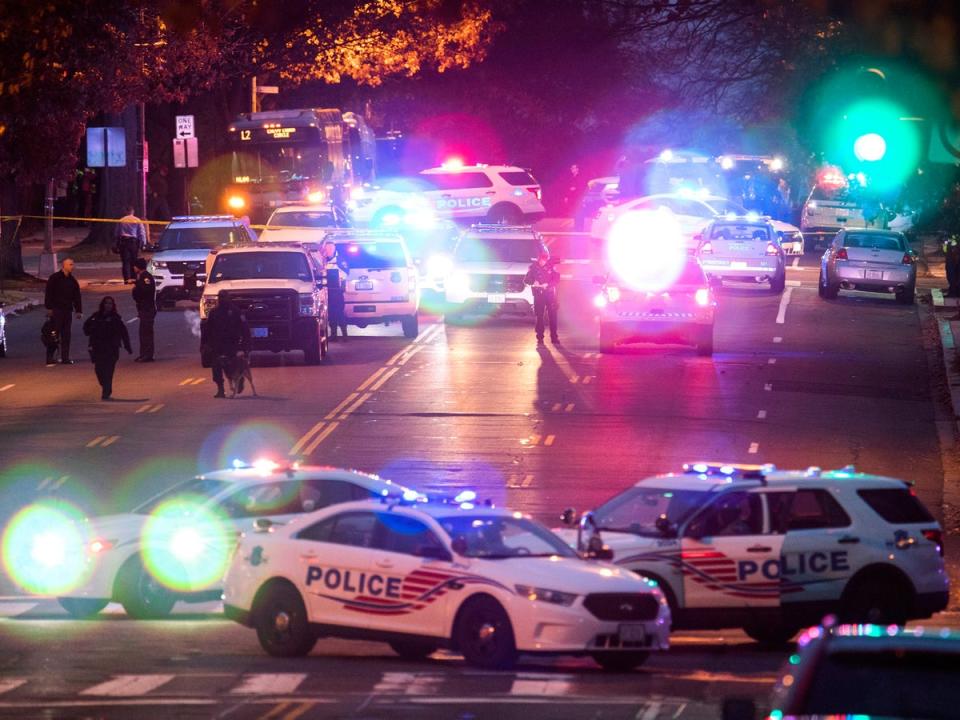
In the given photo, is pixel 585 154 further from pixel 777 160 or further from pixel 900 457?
pixel 900 457

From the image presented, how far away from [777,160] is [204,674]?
2474 inches

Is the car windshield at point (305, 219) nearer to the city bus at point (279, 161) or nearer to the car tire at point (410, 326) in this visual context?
the city bus at point (279, 161)

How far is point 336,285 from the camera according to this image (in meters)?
38.3

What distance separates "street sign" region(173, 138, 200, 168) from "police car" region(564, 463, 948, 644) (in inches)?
1560

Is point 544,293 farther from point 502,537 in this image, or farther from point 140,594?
point 502,537

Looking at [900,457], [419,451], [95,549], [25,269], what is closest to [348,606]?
[95,549]

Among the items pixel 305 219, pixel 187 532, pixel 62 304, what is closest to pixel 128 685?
pixel 187 532

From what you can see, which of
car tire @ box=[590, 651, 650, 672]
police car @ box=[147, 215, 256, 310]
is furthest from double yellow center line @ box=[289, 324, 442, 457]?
car tire @ box=[590, 651, 650, 672]

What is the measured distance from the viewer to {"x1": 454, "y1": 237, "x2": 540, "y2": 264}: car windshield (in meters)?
40.6

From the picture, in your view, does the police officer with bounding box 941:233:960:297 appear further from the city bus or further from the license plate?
the license plate

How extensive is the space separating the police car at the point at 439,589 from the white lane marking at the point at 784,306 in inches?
1085

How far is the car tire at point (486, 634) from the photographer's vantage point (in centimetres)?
1496

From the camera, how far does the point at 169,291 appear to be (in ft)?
143

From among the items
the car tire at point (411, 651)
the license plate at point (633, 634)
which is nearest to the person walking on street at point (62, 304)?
the car tire at point (411, 651)
